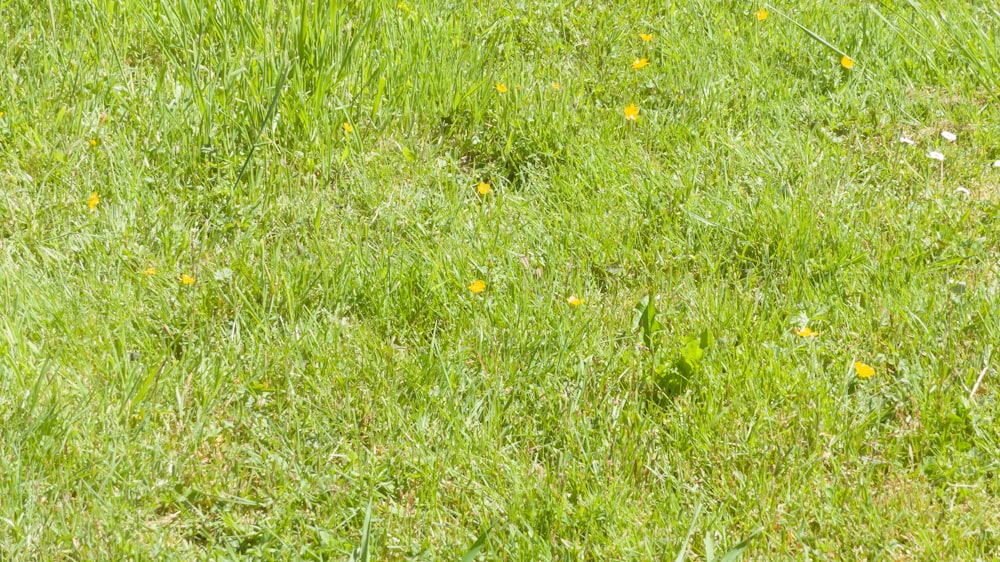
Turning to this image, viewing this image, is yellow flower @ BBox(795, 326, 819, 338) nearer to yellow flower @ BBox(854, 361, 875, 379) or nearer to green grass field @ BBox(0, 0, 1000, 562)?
green grass field @ BBox(0, 0, 1000, 562)

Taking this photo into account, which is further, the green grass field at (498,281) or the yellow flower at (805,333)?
the yellow flower at (805,333)

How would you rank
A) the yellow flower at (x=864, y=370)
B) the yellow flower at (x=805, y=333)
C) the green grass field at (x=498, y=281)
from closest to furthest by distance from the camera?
the green grass field at (x=498, y=281) < the yellow flower at (x=864, y=370) < the yellow flower at (x=805, y=333)

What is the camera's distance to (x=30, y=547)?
7.13 feet

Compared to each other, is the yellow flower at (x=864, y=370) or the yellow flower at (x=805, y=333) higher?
the yellow flower at (x=805, y=333)

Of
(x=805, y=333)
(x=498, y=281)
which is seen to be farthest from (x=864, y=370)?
(x=498, y=281)

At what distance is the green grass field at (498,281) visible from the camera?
2.34 metres

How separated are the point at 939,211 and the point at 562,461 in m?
1.64

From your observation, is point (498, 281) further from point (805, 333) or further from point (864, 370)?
point (864, 370)

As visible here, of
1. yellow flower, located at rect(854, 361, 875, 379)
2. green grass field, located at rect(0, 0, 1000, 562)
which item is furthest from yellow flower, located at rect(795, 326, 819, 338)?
yellow flower, located at rect(854, 361, 875, 379)

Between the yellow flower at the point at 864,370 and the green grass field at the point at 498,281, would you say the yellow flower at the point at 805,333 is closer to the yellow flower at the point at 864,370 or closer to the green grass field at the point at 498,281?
the green grass field at the point at 498,281

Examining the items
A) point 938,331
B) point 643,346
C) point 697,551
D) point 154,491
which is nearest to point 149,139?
point 154,491

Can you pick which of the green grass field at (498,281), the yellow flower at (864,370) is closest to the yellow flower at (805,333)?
the green grass field at (498,281)

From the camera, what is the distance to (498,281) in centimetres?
294

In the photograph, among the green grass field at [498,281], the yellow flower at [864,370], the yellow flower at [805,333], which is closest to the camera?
the green grass field at [498,281]
